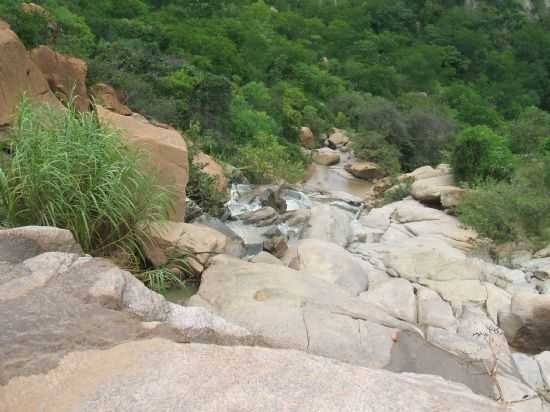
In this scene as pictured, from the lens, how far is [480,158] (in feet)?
41.7

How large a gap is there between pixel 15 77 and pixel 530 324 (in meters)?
6.22

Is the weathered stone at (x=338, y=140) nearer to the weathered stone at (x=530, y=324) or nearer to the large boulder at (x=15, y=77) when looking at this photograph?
the large boulder at (x=15, y=77)

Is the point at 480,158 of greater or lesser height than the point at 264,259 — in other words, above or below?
below

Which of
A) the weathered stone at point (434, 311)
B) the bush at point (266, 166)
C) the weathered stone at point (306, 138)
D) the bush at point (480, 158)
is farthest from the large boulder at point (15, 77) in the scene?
the weathered stone at point (306, 138)

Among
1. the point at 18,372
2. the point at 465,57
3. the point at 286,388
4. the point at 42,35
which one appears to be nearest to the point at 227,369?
the point at 286,388

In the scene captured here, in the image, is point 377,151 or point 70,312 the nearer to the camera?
point 70,312

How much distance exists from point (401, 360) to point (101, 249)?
2.29m

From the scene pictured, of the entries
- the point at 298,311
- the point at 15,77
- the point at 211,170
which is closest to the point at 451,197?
the point at 211,170

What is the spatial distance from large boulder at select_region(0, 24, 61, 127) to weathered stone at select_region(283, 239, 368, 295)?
10.4 ft

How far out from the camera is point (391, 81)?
3412cm

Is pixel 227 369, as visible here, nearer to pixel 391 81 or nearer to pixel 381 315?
pixel 381 315

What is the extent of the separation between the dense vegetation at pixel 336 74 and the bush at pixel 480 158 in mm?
32

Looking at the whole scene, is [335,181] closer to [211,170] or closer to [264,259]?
[211,170]

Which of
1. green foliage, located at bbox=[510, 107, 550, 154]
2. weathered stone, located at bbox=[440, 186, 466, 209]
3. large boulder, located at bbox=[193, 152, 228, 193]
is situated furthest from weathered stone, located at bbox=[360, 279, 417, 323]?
green foliage, located at bbox=[510, 107, 550, 154]
